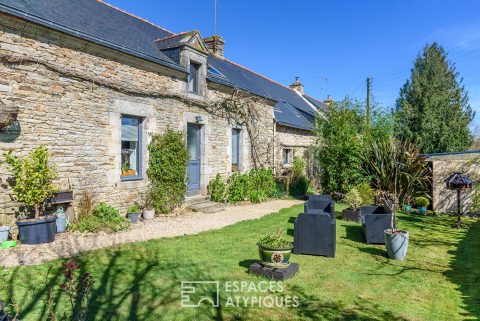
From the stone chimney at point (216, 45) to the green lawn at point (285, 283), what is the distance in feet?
41.0

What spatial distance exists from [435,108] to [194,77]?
1703cm

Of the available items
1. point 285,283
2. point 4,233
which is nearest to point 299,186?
point 285,283

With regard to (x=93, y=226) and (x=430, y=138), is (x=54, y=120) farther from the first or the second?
(x=430, y=138)

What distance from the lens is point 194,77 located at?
12156mm

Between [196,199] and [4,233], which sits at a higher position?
[196,199]

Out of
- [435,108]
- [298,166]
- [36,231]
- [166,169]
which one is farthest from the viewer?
[435,108]

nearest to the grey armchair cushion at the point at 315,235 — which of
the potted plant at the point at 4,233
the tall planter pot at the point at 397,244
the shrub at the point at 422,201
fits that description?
the tall planter pot at the point at 397,244

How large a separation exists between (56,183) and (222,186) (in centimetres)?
620

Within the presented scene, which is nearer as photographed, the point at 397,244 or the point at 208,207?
the point at 397,244

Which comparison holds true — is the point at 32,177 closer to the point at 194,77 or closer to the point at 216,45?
the point at 194,77

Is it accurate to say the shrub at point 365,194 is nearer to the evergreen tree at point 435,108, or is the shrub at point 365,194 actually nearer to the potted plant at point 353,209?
the potted plant at point 353,209

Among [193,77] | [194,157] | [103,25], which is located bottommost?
[194,157]

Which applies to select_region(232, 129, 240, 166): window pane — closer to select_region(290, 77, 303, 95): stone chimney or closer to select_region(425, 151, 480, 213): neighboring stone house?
select_region(425, 151, 480, 213): neighboring stone house

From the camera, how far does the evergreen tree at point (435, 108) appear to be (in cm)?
2153
